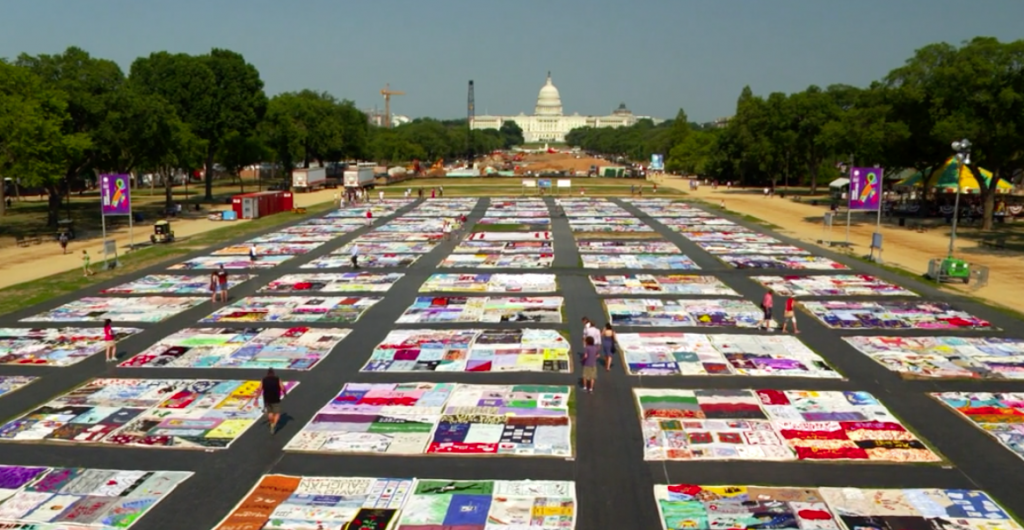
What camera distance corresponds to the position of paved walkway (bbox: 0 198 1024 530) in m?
15.0

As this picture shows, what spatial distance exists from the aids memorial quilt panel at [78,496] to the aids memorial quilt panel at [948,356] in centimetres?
1971

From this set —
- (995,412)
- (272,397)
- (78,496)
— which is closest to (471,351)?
(272,397)

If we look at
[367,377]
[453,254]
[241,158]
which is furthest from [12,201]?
[367,377]

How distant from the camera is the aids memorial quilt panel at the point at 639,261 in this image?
134 ft

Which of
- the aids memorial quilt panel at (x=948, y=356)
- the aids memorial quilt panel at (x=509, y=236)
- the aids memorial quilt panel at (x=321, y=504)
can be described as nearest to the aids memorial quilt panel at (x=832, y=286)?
the aids memorial quilt panel at (x=948, y=356)

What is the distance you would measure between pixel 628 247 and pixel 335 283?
19.3 metres

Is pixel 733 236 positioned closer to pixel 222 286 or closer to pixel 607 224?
pixel 607 224

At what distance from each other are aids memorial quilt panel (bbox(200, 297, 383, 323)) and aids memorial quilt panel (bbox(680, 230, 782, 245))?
27170mm

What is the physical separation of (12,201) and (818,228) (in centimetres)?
8229

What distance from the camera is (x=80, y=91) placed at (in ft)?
181

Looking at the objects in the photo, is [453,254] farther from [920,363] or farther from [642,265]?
[920,363]

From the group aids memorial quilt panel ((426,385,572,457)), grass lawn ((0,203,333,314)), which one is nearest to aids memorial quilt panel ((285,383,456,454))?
aids memorial quilt panel ((426,385,572,457))

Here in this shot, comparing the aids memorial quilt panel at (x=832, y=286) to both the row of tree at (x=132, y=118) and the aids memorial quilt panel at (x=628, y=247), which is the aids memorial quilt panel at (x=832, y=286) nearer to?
the aids memorial quilt panel at (x=628, y=247)

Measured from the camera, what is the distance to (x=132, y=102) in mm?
57938
